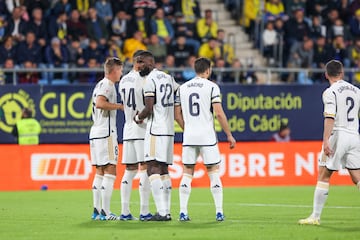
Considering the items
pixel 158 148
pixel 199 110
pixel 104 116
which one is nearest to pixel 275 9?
pixel 104 116

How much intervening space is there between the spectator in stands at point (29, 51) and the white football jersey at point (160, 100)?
12905 millimetres

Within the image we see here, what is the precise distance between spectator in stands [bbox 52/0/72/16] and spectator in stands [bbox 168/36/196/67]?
3222 millimetres

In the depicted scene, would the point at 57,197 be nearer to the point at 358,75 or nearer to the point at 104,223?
the point at 104,223

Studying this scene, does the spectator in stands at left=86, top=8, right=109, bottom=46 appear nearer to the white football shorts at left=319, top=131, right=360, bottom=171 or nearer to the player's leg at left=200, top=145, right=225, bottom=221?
the player's leg at left=200, top=145, right=225, bottom=221

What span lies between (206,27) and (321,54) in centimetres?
381

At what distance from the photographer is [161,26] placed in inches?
1200

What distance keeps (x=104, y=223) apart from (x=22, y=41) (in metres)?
13.4

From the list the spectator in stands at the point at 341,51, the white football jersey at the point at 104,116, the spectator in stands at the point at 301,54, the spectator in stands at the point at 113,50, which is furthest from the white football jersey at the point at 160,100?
the spectator in stands at the point at 341,51

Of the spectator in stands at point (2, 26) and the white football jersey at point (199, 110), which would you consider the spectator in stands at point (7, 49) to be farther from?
the white football jersey at point (199, 110)

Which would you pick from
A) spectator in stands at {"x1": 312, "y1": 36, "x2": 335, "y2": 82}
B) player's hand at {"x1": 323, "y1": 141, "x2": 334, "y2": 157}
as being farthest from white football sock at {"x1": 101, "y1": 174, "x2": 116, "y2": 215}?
spectator in stands at {"x1": 312, "y1": 36, "x2": 335, "y2": 82}

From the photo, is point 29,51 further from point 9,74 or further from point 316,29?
point 316,29

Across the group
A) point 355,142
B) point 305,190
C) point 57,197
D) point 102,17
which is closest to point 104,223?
point 355,142

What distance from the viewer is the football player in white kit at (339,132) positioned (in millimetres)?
14086

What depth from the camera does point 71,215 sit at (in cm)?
1658
